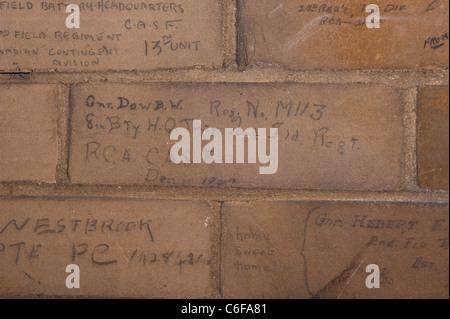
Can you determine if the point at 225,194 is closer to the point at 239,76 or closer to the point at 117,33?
the point at 239,76

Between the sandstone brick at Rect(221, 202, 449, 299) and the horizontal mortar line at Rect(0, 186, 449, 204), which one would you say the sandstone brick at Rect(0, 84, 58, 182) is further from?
the sandstone brick at Rect(221, 202, 449, 299)

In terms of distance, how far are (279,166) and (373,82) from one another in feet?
0.79

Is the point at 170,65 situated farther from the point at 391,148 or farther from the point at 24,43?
the point at 391,148

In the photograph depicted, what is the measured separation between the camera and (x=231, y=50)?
68 centimetres

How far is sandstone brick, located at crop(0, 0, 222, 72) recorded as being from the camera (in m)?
0.68

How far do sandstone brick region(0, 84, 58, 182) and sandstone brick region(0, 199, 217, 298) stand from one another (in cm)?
7

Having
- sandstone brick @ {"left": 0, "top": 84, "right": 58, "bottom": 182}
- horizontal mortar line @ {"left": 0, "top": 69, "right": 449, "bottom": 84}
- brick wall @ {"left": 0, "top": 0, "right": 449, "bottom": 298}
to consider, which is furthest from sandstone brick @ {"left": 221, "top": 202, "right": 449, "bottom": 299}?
sandstone brick @ {"left": 0, "top": 84, "right": 58, "bottom": 182}

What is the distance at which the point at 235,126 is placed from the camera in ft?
2.24

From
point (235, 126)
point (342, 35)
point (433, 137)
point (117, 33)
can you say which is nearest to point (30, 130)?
point (117, 33)

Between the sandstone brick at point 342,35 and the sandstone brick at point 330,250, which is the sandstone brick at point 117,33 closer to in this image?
the sandstone brick at point 342,35

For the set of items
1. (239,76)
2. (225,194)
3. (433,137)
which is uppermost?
(239,76)

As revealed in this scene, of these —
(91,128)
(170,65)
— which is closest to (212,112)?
(170,65)

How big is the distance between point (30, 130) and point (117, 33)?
253mm

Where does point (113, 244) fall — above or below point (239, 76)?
below
